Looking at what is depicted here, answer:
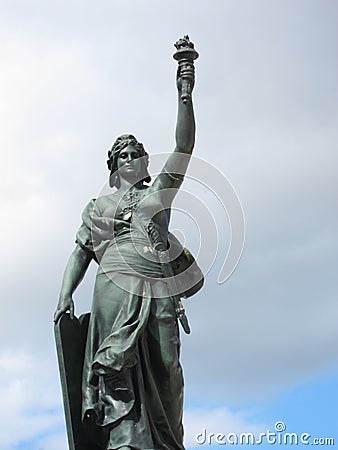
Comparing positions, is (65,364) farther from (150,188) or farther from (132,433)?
(150,188)

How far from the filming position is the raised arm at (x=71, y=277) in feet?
40.1

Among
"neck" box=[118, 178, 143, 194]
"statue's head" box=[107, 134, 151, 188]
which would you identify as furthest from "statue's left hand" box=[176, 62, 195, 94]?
"neck" box=[118, 178, 143, 194]

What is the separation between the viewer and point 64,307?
1220 centimetres

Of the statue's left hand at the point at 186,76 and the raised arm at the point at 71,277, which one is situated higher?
the statue's left hand at the point at 186,76

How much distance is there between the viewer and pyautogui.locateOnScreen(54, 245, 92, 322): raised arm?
481 inches

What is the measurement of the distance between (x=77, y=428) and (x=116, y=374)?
75cm

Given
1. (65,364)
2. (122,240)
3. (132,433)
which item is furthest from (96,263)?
(132,433)

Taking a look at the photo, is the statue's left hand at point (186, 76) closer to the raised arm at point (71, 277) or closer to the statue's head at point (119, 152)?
the statue's head at point (119, 152)

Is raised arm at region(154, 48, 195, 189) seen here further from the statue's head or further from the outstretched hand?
the outstretched hand

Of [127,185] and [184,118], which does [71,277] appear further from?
[184,118]

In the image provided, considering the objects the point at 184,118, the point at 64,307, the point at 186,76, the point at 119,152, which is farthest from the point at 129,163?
the point at 64,307

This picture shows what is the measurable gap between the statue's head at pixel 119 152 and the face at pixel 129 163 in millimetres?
46

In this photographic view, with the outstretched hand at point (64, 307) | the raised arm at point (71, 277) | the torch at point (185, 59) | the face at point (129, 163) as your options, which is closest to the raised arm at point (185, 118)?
the torch at point (185, 59)

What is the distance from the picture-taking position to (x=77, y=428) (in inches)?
463
